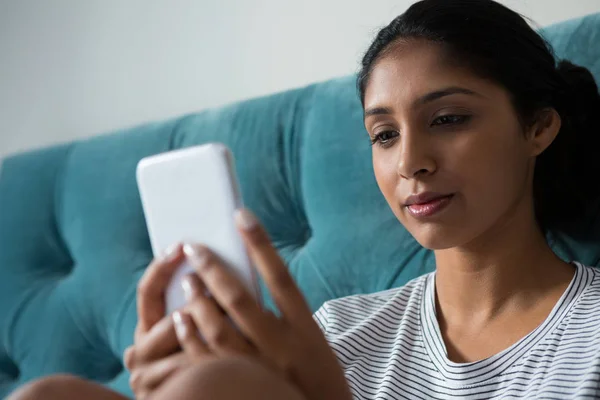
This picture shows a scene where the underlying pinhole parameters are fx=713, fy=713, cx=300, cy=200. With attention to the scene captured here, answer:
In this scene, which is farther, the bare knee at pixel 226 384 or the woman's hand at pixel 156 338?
the woman's hand at pixel 156 338

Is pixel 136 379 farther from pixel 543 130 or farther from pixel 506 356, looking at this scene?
pixel 543 130

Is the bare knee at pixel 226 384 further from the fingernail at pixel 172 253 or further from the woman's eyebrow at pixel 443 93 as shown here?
the woman's eyebrow at pixel 443 93

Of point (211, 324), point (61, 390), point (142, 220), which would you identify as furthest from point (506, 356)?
point (142, 220)

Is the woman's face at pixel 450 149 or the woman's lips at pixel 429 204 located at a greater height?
the woman's face at pixel 450 149

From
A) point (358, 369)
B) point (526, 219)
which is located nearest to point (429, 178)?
point (526, 219)

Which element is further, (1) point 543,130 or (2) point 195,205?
(1) point 543,130

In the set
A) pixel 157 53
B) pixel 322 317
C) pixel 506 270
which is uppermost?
pixel 157 53

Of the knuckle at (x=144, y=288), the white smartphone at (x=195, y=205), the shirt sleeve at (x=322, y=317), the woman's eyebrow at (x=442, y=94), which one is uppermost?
the woman's eyebrow at (x=442, y=94)

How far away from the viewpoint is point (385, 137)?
0.81 m

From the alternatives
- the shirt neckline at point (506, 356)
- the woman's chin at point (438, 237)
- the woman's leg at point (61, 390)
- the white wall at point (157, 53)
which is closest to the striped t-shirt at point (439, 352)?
the shirt neckline at point (506, 356)

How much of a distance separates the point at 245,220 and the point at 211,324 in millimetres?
89

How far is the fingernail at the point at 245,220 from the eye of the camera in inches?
22.7

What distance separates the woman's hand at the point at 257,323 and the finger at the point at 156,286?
16mm

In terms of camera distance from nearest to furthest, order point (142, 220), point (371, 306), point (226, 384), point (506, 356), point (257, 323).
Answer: point (226, 384)
point (257, 323)
point (506, 356)
point (371, 306)
point (142, 220)
